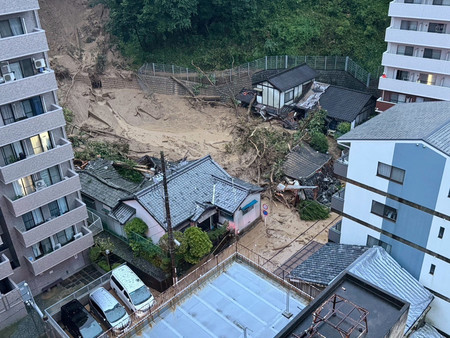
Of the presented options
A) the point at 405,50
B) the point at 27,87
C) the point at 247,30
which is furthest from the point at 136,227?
the point at 247,30

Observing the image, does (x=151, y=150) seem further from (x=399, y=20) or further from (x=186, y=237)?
(x=399, y=20)

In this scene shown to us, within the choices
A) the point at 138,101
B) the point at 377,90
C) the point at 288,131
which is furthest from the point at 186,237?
the point at 377,90

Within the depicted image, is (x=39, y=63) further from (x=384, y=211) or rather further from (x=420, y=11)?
(x=420, y=11)

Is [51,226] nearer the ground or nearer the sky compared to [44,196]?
nearer the ground

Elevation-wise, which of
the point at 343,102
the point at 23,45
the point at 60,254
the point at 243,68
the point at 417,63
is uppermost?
the point at 23,45

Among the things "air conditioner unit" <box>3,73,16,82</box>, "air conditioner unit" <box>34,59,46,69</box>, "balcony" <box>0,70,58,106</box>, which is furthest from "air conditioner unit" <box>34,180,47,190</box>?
"air conditioner unit" <box>34,59,46,69</box>

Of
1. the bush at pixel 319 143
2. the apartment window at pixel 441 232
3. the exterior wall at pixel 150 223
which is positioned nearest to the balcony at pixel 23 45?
the exterior wall at pixel 150 223

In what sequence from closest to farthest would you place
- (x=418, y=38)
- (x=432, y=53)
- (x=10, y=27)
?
(x=10, y=27)
(x=418, y=38)
(x=432, y=53)
